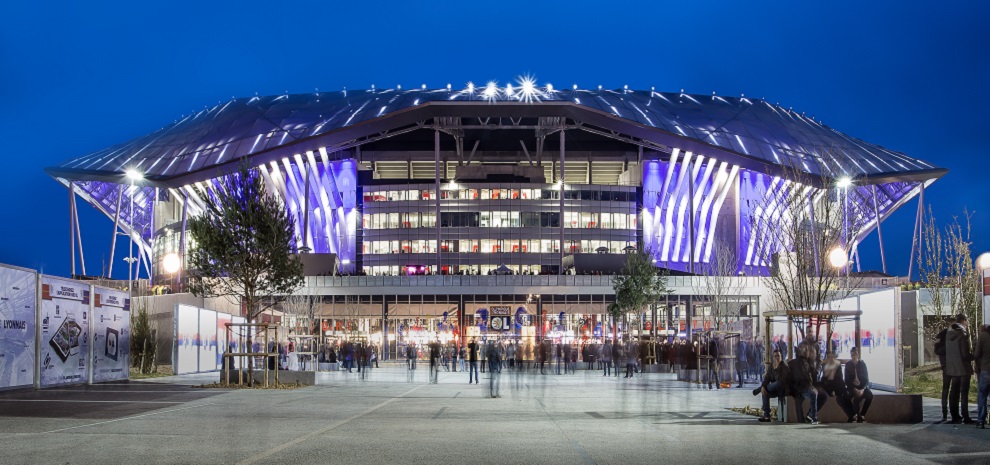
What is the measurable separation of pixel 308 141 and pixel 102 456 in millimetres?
84567

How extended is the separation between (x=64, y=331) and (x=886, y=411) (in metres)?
21.6

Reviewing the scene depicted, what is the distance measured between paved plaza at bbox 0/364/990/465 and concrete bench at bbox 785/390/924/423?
0.46m

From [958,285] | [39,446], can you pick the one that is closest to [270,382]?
[39,446]

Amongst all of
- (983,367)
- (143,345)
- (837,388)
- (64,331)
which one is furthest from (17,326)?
(983,367)

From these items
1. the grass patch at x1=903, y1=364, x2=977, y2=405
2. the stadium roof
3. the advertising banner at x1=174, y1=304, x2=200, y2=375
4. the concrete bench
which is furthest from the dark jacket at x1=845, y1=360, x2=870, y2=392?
the stadium roof

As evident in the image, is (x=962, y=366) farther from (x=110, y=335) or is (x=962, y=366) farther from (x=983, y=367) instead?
(x=110, y=335)

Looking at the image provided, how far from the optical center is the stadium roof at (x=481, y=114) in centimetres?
9325

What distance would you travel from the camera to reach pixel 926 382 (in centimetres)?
3584

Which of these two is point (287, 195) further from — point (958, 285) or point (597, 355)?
point (958, 285)

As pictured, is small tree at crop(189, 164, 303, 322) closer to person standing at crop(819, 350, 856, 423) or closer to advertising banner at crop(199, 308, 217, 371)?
advertising banner at crop(199, 308, 217, 371)

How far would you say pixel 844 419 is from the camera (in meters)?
18.9

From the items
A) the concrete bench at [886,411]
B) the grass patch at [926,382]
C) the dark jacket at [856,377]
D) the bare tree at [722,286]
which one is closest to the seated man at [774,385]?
the concrete bench at [886,411]

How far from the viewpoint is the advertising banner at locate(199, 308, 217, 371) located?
45.2m

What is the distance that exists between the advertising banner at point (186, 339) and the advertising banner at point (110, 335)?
523 centimetres
